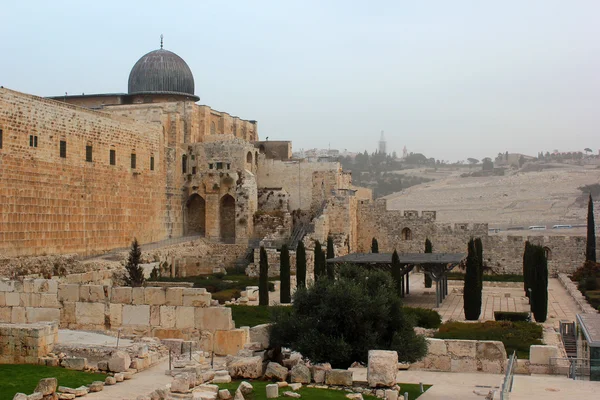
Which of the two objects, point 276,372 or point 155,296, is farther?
point 155,296

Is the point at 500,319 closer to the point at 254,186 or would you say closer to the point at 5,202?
the point at 5,202

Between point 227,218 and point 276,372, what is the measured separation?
26993 millimetres

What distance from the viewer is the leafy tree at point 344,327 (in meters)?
12.0

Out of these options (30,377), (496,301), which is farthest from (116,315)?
(496,301)

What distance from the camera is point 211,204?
36.9 metres

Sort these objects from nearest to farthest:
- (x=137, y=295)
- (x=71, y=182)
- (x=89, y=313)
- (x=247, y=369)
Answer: (x=247, y=369), (x=137, y=295), (x=89, y=313), (x=71, y=182)

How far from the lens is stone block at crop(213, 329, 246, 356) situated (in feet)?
44.1

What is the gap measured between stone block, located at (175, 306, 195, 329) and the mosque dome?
26770 millimetres

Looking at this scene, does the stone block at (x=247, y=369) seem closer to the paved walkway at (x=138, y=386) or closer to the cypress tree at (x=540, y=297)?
the paved walkway at (x=138, y=386)

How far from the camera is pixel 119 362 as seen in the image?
11.9m

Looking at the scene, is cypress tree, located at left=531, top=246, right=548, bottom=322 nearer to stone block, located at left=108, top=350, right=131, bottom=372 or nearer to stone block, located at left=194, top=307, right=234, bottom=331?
stone block, located at left=194, top=307, right=234, bottom=331

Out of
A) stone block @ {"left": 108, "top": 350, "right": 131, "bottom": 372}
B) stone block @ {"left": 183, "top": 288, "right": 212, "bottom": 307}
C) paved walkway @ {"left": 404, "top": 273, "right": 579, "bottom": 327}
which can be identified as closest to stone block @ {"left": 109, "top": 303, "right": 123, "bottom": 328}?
stone block @ {"left": 183, "top": 288, "right": 212, "bottom": 307}

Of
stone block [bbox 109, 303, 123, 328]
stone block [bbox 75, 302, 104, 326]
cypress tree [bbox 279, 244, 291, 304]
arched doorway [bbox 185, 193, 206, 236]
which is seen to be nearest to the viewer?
stone block [bbox 109, 303, 123, 328]

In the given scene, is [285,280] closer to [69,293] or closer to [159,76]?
[69,293]
